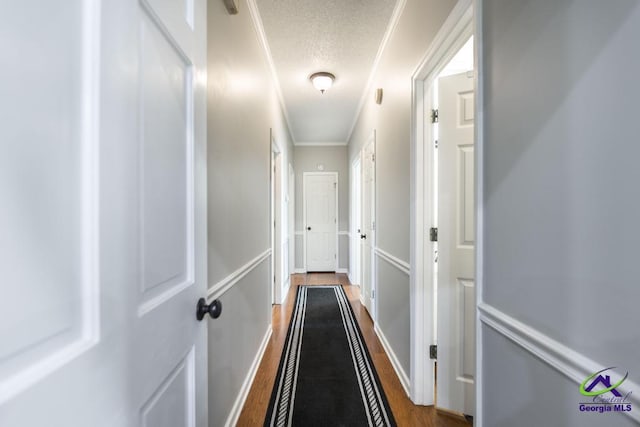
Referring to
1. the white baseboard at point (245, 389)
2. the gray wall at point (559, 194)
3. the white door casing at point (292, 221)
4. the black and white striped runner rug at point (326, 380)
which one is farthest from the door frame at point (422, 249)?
the white door casing at point (292, 221)

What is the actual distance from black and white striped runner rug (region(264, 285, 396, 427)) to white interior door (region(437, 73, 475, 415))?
44 cm

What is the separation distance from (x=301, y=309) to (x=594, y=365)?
306cm

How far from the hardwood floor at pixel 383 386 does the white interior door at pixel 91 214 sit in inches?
46.9

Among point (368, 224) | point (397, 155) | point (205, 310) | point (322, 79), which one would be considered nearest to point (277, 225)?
point (368, 224)

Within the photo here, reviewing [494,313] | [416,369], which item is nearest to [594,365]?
[494,313]

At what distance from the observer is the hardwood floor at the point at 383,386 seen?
5.22 feet

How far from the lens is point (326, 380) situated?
1958 millimetres

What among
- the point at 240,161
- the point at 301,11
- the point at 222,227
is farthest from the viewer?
the point at 301,11

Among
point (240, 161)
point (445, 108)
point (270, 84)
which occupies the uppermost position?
point (270, 84)

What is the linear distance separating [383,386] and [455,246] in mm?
1060

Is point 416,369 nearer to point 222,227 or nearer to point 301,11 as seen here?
point 222,227

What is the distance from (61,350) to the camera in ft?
1.19

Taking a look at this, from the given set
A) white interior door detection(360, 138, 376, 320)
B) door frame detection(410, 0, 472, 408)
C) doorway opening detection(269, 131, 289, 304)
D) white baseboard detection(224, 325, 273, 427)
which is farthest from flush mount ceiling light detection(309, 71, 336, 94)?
white baseboard detection(224, 325, 273, 427)

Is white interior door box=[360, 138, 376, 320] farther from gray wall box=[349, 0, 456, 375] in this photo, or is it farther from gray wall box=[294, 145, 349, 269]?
gray wall box=[294, 145, 349, 269]
